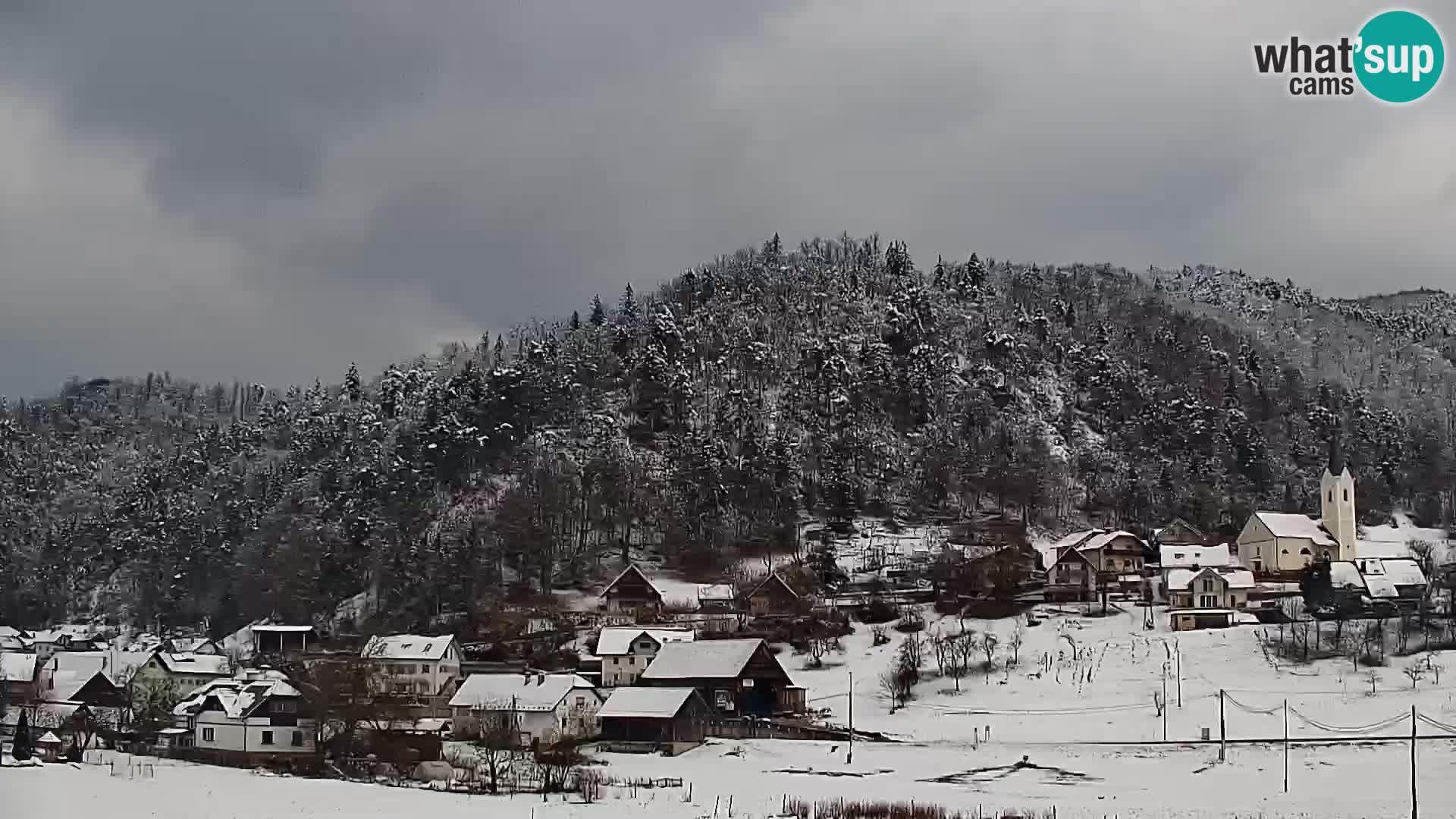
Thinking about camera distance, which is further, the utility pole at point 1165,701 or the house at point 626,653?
the house at point 626,653

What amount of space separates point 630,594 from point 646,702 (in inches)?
980

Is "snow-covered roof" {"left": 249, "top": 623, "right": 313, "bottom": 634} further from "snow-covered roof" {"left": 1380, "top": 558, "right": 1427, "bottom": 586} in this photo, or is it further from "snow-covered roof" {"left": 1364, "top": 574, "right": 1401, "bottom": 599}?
"snow-covered roof" {"left": 1380, "top": 558, "right": 1427, "bottom": 586}

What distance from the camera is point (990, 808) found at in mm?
30172

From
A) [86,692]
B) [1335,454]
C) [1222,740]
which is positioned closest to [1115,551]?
[1222,740]

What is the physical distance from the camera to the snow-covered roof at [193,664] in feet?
203

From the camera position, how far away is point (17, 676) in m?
57.1

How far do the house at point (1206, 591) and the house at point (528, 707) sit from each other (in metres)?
28.6

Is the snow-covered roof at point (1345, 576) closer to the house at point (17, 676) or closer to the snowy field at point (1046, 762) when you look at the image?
the snowy field at point (1046, 762)

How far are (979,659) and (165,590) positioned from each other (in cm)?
6432

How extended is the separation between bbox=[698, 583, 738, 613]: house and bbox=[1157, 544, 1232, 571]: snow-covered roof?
22.0 metres

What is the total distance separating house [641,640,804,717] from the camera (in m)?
50.8

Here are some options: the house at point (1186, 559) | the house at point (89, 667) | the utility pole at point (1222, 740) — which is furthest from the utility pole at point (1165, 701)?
the house at point (89, 667)

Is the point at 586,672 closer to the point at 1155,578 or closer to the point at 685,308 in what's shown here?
the point at 1155,578

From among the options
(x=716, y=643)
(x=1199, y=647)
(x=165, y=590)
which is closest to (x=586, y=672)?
(x=716, y=643)
